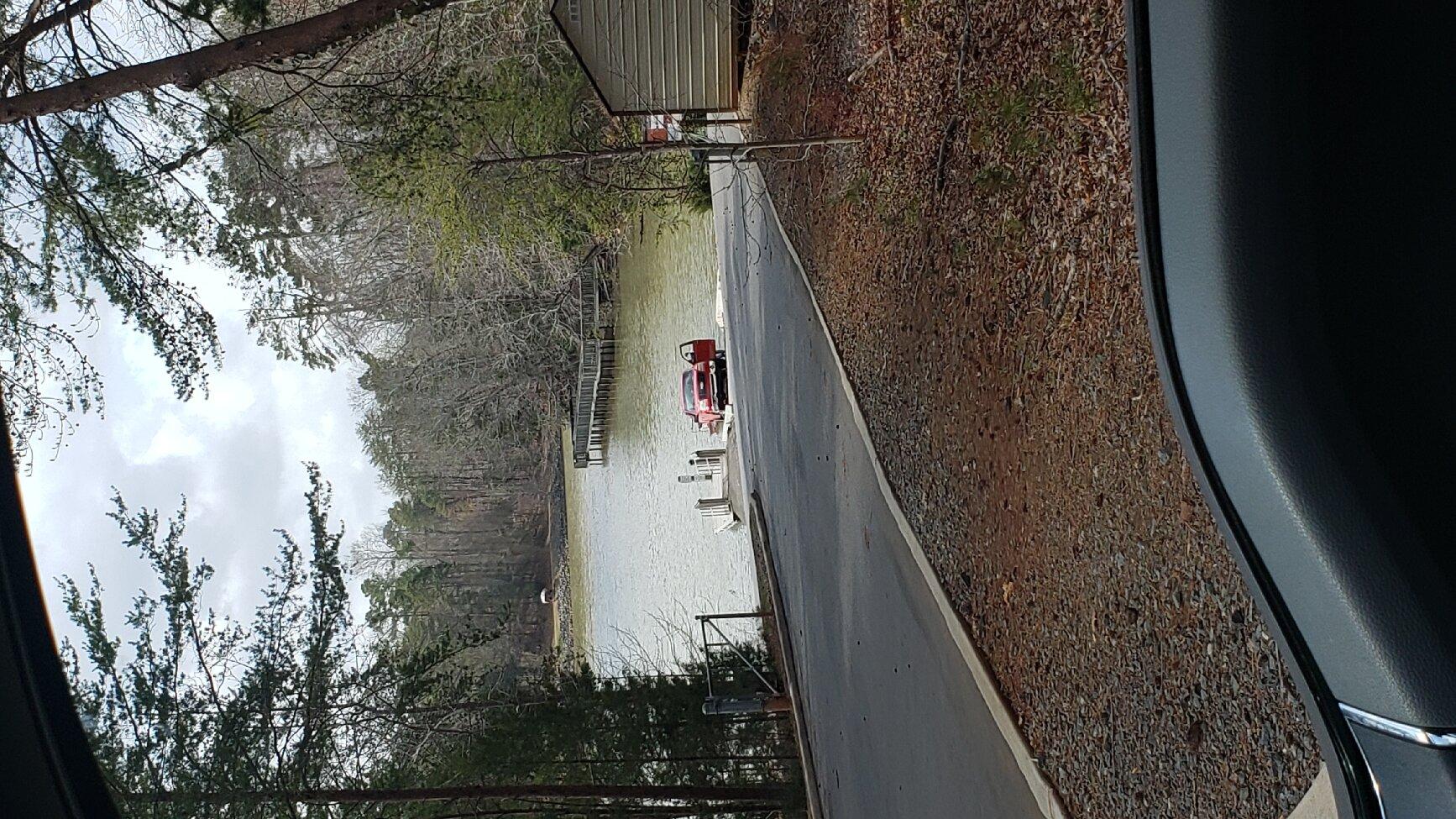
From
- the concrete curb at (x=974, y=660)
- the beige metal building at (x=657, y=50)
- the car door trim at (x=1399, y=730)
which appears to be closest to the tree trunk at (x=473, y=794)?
the concrete curb at (x=974, y=660)

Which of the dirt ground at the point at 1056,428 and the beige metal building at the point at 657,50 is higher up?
the beige metal building at the point at 657,50

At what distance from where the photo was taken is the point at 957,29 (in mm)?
5664

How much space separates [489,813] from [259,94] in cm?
871

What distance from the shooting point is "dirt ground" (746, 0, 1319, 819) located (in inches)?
139

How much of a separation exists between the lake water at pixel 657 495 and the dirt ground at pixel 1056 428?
869cm

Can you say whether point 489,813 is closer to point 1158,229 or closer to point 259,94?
point 259,94

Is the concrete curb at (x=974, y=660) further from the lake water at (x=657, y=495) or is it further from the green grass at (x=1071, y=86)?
the lake water at (x=657, y=495)

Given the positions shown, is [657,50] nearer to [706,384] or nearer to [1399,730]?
[706,384]

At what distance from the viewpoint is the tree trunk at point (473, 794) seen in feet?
27.6

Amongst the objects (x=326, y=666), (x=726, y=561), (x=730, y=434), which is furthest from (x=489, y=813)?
(x=730, y=434)

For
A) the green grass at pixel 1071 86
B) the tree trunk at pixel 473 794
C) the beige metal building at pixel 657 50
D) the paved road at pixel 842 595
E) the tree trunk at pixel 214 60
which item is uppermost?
the beige metal building at pixel 657 50

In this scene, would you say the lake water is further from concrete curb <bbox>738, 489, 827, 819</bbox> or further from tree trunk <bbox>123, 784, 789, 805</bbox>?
tree trunk <bbox>123, 784, 789, 805</bbox>

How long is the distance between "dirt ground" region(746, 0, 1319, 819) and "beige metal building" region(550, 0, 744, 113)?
14.4 ft

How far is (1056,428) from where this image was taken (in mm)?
4469
